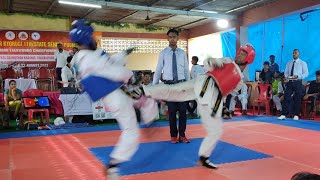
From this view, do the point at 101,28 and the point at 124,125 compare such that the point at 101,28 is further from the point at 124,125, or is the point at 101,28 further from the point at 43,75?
the point at 124,125

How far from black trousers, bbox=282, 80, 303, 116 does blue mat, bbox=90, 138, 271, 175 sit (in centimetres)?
448

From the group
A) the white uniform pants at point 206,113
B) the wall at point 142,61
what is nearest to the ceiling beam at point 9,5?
the wall at point 142,61

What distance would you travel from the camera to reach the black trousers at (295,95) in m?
8.84

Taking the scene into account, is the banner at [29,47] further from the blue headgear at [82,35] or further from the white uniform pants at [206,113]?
the blue headgear at [82,35]

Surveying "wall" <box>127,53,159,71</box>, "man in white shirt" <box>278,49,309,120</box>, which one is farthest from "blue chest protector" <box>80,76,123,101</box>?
"wall" <box>127,53,159,71</box>

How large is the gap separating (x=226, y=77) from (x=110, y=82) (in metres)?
1.51

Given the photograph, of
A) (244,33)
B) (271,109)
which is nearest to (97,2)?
(244,33)

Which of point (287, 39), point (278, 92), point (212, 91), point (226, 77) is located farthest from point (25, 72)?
point (226, 77)

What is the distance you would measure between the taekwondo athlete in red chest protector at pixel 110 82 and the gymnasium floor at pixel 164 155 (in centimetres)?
70

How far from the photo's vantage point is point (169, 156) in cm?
452

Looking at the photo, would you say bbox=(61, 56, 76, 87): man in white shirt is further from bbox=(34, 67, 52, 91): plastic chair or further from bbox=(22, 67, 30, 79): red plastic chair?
bbox=(22, 67, 30, 79): red plastic chair

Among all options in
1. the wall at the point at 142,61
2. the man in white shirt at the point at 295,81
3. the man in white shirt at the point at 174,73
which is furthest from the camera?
the wall at the point at 142,61

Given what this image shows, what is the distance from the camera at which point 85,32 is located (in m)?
3.03

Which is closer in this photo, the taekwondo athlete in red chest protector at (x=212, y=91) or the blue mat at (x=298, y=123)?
the taekwondo athlete in red chest protector at (x=212, y=91)
